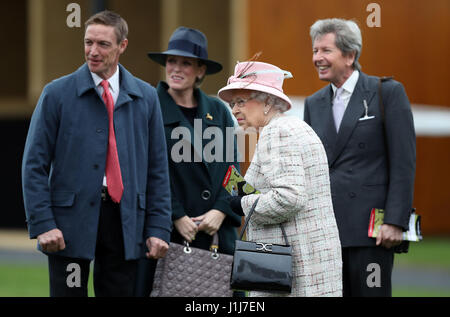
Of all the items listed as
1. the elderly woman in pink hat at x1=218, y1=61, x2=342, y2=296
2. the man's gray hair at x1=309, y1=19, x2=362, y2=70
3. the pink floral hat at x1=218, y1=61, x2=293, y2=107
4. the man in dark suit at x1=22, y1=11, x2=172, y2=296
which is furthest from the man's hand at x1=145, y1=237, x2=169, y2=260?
the man's gray hair at x1=309, y1=19, x2=362, y2=70

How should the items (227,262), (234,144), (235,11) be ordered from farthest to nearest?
(235,11) → (234,144) → (227,262)

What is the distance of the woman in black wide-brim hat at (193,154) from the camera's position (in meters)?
5.40

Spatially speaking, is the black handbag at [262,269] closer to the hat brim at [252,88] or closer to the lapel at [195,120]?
the hat brim at [252,88]

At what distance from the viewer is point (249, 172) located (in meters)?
4.21

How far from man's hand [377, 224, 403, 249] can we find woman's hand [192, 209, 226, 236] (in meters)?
1.11

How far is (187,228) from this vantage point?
210 inches

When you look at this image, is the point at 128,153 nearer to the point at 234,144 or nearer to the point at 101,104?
the point at 101,104

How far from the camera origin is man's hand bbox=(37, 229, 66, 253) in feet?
14.2

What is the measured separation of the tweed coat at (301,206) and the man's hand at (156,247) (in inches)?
32.9

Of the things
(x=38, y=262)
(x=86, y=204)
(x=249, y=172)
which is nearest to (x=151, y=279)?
(x=86, y=204)

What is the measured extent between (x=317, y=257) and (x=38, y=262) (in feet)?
29.0

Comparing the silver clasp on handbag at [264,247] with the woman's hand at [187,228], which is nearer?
the silver clasp on handbag at [264,247]

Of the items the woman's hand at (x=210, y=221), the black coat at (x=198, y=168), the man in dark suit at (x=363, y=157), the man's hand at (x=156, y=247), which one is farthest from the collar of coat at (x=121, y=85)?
the man in dark suit at (x=363, y=157)

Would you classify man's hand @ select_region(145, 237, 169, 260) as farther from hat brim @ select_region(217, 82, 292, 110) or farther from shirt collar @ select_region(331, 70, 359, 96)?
shirt collar @ select_region(331, 70, 359, 96)
